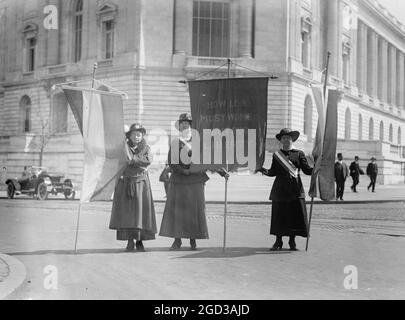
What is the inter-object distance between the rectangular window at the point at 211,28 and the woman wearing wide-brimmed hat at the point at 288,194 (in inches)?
1106

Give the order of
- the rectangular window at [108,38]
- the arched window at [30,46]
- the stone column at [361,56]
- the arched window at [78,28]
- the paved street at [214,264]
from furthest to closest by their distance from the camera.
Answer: the stone column at [361,56]
the rectangular window at [108,38]
the arched window at [78,28]
the arched window at [30,46]
the paved street at [214,264]

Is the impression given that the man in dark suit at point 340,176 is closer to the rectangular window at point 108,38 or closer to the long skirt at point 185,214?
the long skirt at point 185,214

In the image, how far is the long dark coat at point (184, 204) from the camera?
8695 millimetres

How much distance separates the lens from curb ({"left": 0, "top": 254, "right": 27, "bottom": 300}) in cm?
530

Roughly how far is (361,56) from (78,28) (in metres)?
18.8

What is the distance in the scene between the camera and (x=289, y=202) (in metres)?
8.78

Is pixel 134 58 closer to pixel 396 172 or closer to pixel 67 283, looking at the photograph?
pixel 396 172

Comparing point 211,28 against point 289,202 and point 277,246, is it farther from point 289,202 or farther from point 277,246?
point 277,246

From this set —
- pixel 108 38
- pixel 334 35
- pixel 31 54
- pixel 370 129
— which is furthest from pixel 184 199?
pixel 370 129

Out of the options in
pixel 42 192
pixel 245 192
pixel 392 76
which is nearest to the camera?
pixel 42 192

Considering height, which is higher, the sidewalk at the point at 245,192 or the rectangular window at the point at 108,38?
the rectangular window at the point at 108,38

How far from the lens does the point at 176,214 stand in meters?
8.76

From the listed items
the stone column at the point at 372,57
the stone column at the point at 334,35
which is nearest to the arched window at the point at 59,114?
the stone column at the point at 334,35
